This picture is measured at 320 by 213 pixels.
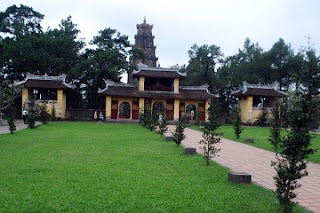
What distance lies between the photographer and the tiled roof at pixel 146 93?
3572cm

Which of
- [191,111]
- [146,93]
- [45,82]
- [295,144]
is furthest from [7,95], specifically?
[295,144]

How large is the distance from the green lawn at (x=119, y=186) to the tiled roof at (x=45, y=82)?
24944 mm

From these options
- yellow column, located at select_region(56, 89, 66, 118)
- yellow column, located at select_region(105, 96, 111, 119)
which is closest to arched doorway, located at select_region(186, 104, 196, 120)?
yellow column, located at select_region(105, 96, 111, 119)

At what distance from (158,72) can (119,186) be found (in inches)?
1231

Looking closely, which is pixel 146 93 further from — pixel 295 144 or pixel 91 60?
pixel 295 144

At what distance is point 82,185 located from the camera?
6930 millimetres

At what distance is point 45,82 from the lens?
3525 centimetres

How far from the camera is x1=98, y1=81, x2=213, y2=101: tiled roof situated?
117 ft

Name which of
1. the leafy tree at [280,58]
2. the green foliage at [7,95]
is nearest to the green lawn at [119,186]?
the green foliage at [7,95]

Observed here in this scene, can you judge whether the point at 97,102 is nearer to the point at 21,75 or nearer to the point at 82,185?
the point at 21,75

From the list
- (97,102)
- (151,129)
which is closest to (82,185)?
(151,129)

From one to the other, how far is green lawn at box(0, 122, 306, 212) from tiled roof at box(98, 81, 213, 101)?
24.9 metres

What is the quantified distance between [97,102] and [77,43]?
8.15 metres

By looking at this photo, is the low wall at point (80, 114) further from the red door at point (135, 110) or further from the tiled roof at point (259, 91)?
the tiled roof at point (259, 91)
